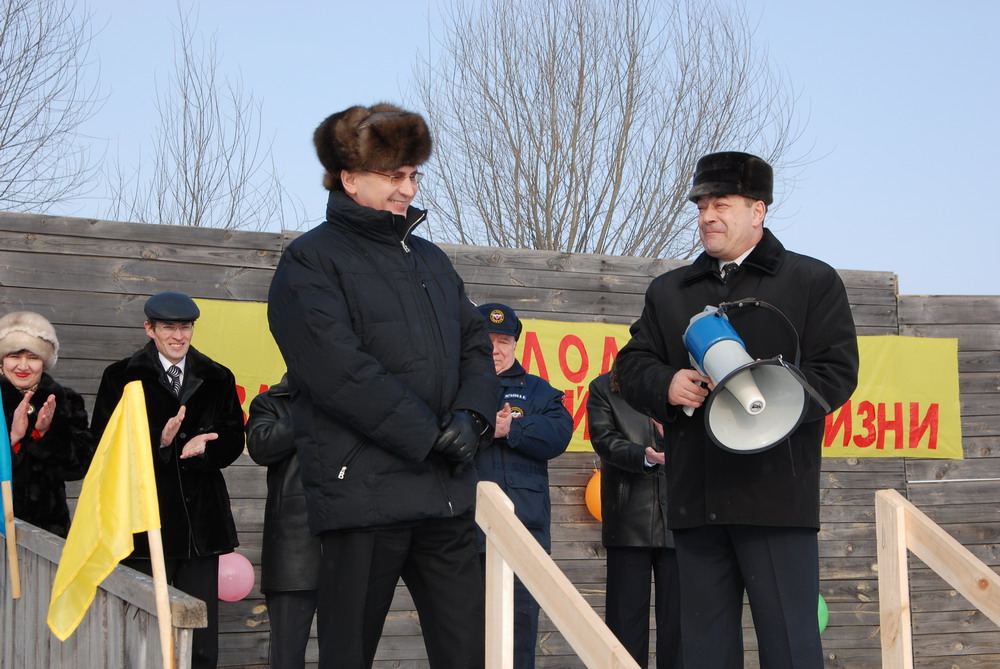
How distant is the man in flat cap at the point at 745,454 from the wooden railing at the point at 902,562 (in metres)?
0.40

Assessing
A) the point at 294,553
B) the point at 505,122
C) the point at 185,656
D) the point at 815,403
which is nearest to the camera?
the point at 185,656

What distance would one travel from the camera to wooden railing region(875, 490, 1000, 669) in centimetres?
321

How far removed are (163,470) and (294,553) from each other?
71 centimetres

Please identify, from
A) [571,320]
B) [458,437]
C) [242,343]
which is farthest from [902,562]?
[242,343]

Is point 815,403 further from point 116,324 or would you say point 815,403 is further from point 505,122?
point 505,122

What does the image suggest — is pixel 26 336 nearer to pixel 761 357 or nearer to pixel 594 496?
pixel 761 357

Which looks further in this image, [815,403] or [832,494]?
[832,494]

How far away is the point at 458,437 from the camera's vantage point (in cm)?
309

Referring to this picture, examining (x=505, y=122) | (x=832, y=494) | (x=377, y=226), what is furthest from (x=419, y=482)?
(x=505, y=122)

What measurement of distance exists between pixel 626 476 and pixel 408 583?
237cm

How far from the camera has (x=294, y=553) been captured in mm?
4898

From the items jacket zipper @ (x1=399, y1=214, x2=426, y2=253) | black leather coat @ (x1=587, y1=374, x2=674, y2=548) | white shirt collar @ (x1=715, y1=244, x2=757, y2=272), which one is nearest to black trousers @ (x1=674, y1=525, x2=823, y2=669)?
white shirt collar @ (x1=715, y1=244, x2=757, y2=272)

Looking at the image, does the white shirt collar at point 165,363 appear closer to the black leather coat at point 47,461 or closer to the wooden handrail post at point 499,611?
the black leather coat at point 47,461

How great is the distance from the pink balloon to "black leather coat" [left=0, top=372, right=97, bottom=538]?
1.00 m
